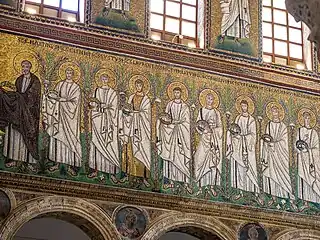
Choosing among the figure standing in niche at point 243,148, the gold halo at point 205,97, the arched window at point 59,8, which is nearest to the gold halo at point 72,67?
the arched window at point 59,8

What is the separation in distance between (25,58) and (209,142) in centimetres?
440

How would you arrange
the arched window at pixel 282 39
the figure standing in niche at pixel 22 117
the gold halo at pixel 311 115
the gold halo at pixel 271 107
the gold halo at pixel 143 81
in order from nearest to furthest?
the figure standing in niche at pixel 22 117 < the gold halo at pixel 143 81 < the gold halo at pixel 271 107 < the gold halo at pixel 311 115 < the arched window at pixel 282 39

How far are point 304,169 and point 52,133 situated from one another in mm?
6101

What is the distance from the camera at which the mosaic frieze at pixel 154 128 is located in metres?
12.8

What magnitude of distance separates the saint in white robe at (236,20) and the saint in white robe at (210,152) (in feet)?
7.29

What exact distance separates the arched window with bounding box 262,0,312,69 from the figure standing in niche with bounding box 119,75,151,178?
3765 millimetres

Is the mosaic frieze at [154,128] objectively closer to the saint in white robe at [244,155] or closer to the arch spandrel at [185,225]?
the saint in white robe at [244,155]

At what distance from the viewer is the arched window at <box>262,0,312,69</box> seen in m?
16.3

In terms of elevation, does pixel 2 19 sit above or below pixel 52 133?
above

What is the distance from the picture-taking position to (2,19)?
513 inches

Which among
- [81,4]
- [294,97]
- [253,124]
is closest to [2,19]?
[81,4]

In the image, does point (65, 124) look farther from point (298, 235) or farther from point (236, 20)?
point (298, 235)

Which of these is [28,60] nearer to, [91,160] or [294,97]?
[91,160]

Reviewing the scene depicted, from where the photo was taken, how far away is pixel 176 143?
14.0m
